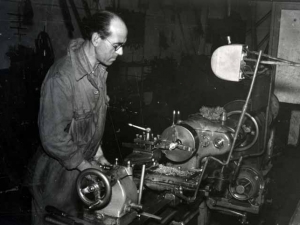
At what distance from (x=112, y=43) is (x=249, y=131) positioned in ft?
5.22

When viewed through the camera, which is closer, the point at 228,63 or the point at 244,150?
the point at 228,63

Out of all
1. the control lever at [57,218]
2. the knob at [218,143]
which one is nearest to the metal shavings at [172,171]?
the knob at [218,143]

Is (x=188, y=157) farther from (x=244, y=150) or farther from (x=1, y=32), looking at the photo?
(x=1, y=32)

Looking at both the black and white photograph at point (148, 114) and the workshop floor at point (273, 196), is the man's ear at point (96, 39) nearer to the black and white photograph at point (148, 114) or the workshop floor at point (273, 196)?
the black and white photograph at point (148, 114)

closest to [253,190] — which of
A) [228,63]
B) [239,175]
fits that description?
[239,175]

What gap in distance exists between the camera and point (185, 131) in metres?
2.60

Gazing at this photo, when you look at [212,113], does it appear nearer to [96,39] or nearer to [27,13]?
[96,39]

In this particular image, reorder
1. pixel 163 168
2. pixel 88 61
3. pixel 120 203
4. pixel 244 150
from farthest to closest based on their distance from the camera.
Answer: pixel 244 150 → pixel 163 168 → pixel 88 61 → pixel 120 203

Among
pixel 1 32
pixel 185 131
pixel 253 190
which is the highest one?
pixel 1 32

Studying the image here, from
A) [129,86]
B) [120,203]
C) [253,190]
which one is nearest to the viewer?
[120,203]

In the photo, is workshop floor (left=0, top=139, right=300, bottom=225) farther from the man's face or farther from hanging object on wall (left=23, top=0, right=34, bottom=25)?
hanging object on wall (left=23, top=0, right=34, bottom=25)

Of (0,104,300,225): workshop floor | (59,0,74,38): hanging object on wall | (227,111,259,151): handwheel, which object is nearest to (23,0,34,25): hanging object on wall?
(59,0,74,38): hanging object on wall

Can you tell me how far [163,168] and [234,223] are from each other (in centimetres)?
141

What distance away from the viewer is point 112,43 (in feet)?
6.79
